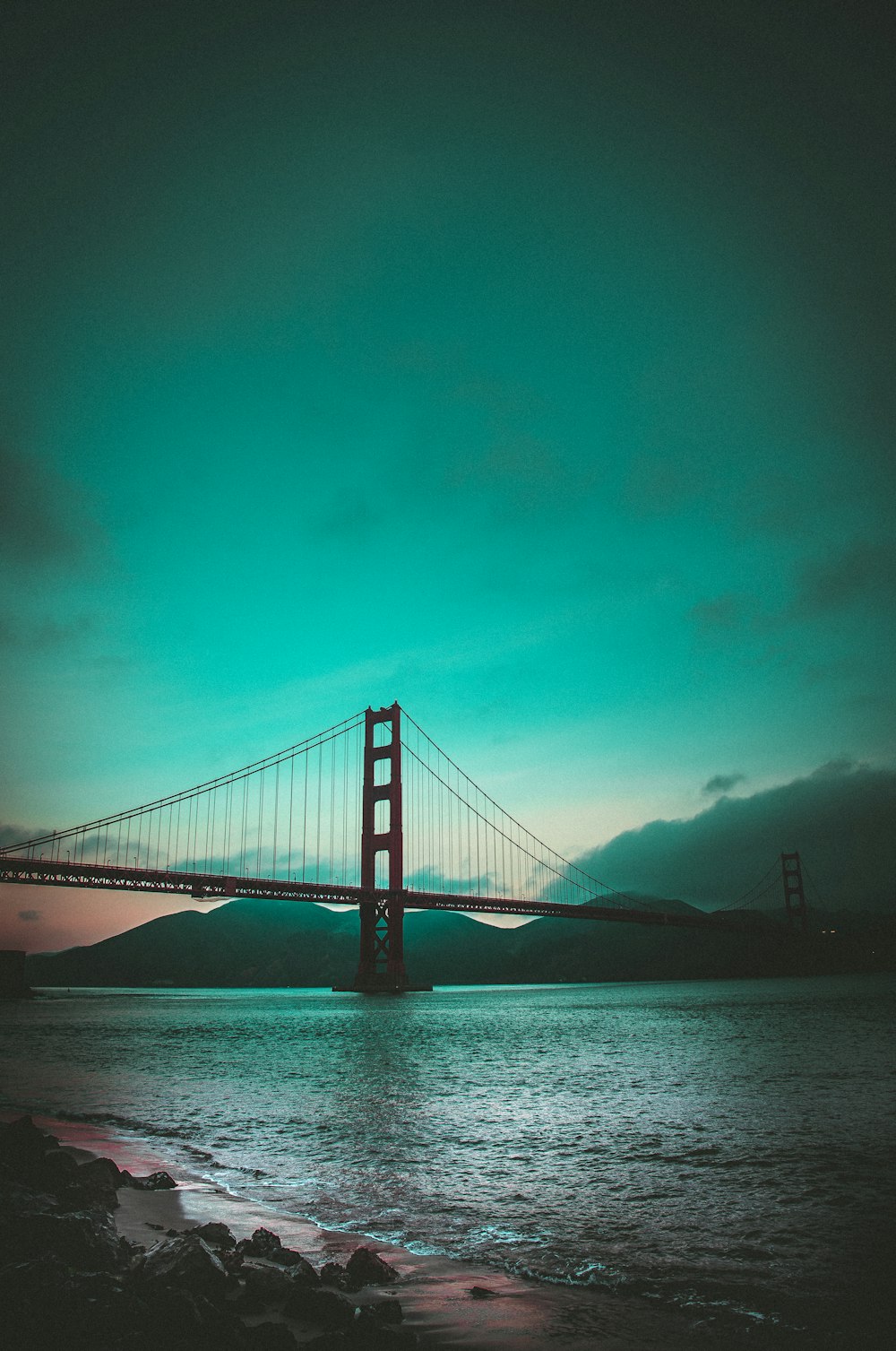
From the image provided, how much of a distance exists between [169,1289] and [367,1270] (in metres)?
1.70

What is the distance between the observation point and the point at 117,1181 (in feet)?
25.6

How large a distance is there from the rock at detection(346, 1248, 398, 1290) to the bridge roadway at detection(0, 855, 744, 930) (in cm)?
5027

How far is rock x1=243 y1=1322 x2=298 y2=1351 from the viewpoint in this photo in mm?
3902

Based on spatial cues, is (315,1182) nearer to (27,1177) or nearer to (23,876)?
(27,1177)

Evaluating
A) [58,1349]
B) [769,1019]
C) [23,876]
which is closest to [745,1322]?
[58,1349]

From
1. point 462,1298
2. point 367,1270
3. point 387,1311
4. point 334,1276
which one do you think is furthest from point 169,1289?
point 462,1298

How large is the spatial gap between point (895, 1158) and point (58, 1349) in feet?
30.0

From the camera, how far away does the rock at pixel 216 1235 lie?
19.0 feet

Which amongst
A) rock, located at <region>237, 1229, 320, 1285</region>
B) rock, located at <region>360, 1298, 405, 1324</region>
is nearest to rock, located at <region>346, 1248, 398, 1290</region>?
rock, located at <region>237, 1229, 320, 1285</region>

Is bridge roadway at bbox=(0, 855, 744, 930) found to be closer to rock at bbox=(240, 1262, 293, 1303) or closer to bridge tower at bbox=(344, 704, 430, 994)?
bridge tower at bbox=(344, 704, 430, 994)

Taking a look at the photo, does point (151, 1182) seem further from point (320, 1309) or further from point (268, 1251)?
point (320, 1309)

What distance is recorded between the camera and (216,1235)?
585 cm

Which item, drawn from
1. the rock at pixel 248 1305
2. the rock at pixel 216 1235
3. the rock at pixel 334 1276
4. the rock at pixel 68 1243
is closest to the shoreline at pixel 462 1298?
the rock at pixel 248 1305

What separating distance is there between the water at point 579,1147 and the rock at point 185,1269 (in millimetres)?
1969
